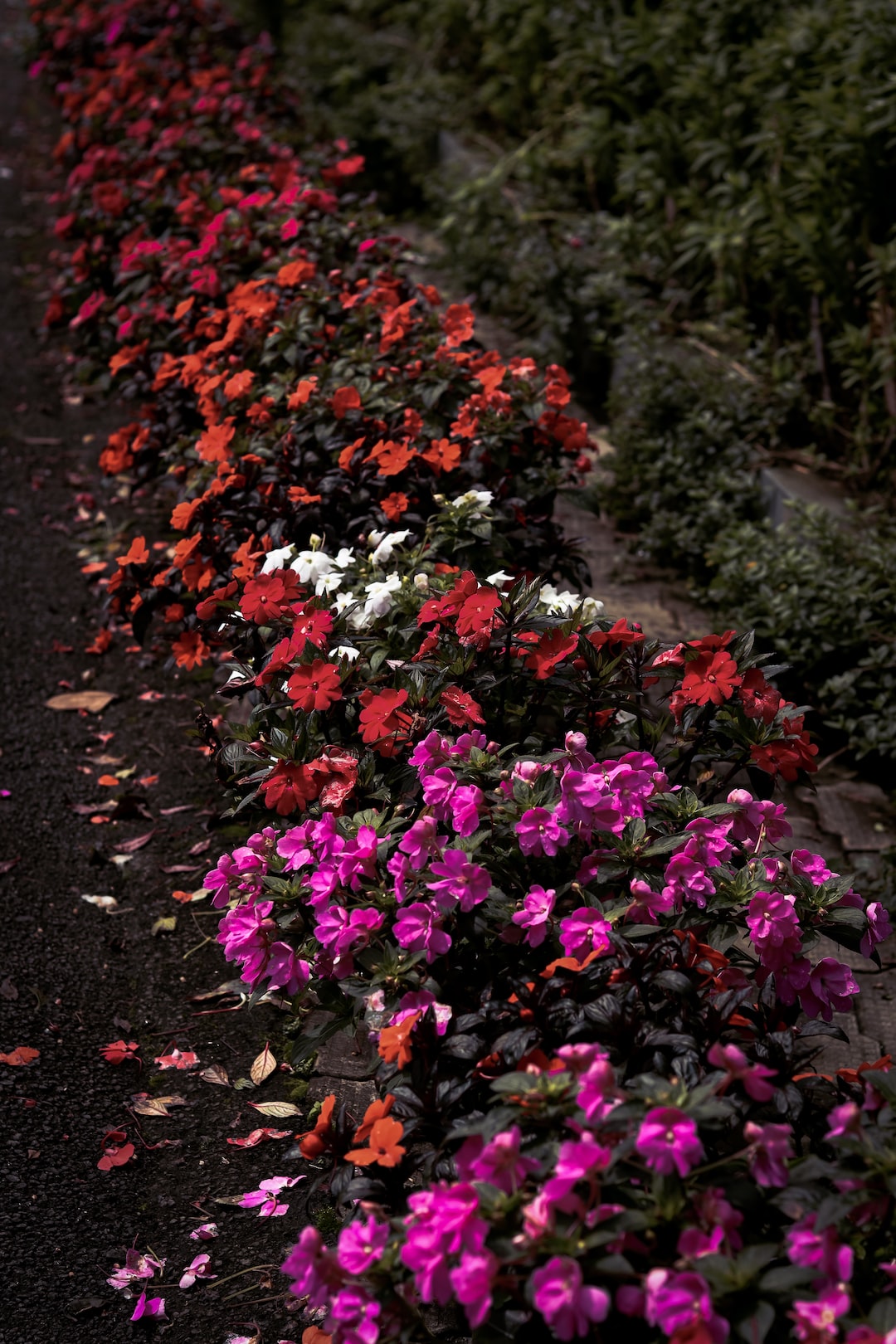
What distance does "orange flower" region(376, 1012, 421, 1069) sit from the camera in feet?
4.65

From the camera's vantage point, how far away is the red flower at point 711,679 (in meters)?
1.79

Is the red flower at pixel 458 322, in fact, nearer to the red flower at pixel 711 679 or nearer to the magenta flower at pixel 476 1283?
the red flower at pixel 711 679

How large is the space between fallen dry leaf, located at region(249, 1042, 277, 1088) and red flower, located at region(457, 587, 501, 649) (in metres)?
0.91

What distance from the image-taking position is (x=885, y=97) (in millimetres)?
3625

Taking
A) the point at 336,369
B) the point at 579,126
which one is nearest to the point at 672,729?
the point at 336,369

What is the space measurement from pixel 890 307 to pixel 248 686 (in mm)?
2668

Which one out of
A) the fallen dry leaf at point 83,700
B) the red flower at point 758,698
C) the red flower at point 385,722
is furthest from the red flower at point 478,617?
the fallen dry leaf at point 83,700

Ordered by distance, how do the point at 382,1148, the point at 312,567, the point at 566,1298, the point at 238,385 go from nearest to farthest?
the point at 566,1298, the point at 382,1148, the point at 312,567, the point at 238,385

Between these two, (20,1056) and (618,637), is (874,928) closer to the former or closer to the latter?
(618,637)

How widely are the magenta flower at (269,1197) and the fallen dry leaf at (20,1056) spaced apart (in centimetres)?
54

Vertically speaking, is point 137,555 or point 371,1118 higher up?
point 371,1118

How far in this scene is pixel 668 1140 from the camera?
1.20 m

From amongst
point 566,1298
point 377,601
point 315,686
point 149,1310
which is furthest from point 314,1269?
point 377,601

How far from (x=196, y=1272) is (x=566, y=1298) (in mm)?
897
